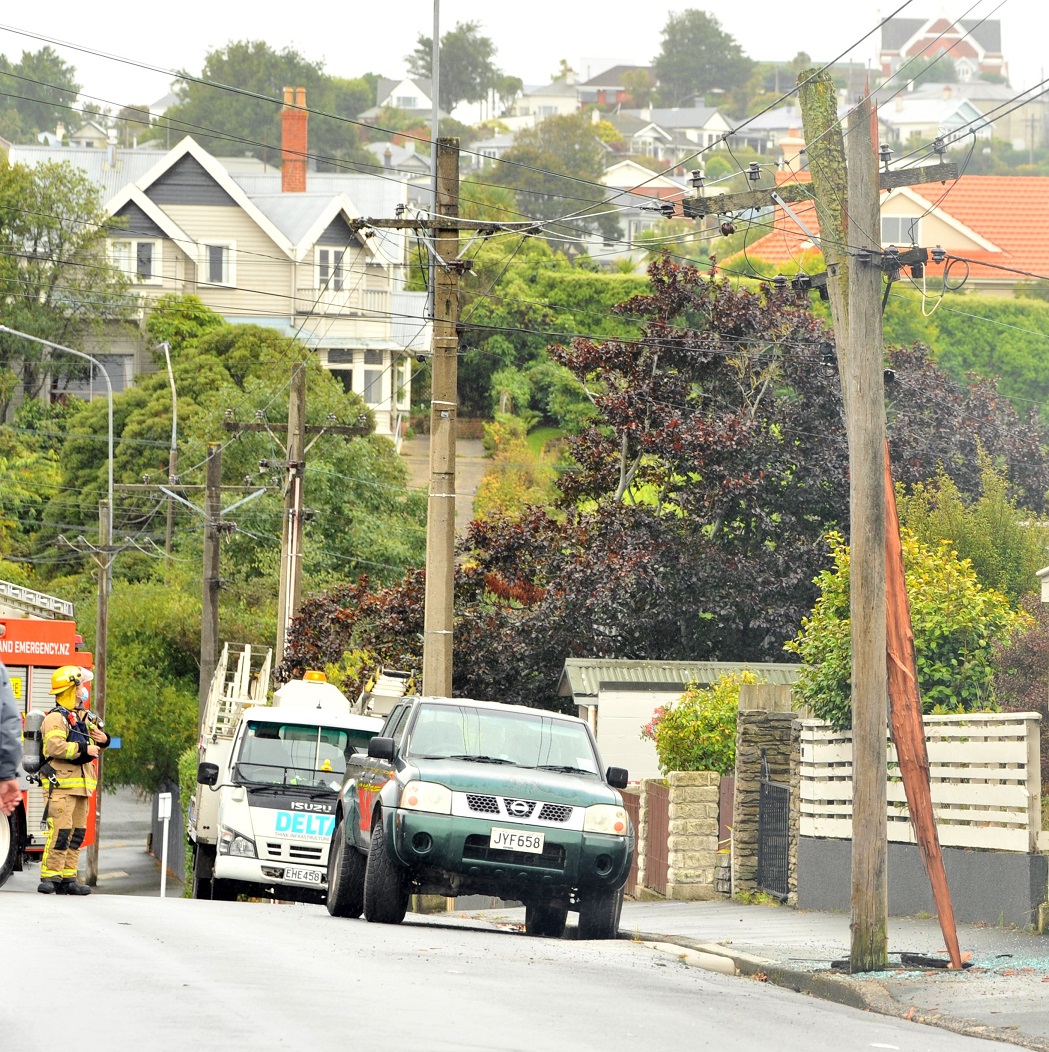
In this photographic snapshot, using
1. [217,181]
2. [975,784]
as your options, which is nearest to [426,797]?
[975,784]

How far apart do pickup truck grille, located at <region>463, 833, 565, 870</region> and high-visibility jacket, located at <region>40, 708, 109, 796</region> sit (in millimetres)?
4213

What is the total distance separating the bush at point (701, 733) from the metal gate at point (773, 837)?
2.05 m

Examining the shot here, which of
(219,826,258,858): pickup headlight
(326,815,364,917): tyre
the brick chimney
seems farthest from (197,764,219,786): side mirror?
the brick chimney

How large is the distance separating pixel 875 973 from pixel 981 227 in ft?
223

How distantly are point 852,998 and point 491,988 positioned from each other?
257 cm

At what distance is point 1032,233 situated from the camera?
7688cm

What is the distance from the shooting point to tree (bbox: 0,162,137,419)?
60.7 m

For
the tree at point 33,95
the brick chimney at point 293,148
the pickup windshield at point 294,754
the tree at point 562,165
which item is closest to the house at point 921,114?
the tree at point 562,165

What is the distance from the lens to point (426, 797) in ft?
45.2

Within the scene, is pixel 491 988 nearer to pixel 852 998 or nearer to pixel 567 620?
pixel 852 998

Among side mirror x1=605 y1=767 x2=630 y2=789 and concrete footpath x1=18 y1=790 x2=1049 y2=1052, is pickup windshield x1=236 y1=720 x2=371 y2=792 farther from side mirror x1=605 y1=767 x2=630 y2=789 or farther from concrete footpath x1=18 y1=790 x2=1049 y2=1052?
side mirror x1=605 y1=767 x2=630 y2=789

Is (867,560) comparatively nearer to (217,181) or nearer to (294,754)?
(294,754)

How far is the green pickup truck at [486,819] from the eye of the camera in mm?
13766

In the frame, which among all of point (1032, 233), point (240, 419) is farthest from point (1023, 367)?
point (240, 419)
